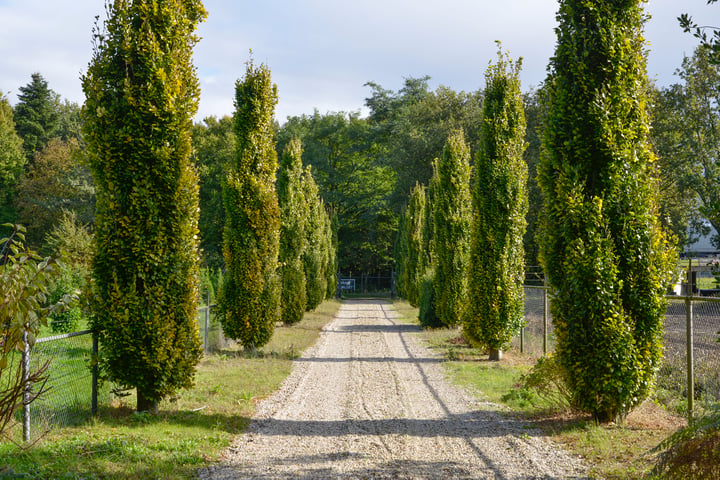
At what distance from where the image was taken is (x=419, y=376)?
10398 millimetres

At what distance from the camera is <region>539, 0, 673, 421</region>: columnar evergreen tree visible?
640cm

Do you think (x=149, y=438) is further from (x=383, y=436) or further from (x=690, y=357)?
(x=690, y=357)

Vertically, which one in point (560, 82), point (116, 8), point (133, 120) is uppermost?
point (116, 8)

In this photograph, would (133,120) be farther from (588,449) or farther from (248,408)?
(588,449)

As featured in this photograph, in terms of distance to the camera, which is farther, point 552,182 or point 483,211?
point 483,211

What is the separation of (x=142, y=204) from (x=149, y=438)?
2878 mm

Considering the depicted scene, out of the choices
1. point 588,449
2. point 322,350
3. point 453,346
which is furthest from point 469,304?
point 588,449

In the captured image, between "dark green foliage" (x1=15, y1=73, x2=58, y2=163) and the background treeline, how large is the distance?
0.31 ft

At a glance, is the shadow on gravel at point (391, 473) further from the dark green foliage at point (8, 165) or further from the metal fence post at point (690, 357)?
the dark green foliage at point (8, 165)

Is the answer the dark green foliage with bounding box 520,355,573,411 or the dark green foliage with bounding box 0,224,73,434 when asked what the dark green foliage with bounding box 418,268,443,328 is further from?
the dark green foliage with bounding box 0,224,73,434

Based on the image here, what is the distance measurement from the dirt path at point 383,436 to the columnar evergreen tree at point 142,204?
1639 millimetres

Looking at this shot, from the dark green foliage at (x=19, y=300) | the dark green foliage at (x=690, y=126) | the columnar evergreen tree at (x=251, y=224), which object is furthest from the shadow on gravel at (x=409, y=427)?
the dark green foliage at (x=690, y=126)

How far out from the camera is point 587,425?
21.1ft

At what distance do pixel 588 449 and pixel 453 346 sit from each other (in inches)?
345
